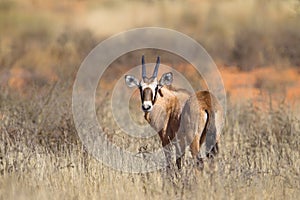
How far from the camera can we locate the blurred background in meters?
22.6

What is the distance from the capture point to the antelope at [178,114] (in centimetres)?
1098

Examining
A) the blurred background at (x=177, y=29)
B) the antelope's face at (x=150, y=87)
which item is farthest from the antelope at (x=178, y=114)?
the blurred background at (x=177, y=29)

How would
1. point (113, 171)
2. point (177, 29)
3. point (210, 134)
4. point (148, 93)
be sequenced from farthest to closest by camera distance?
point (177, 29)
point (210, 134)
point (148, 93)
point (113, 171)

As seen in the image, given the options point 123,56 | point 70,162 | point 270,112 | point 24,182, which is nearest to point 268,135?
point 270,112

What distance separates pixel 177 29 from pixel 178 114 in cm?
1539

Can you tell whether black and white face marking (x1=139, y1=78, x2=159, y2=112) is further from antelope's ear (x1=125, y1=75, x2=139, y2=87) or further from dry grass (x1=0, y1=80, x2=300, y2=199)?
dry grass (x1=0, y1=80, x2=300, y2=199)

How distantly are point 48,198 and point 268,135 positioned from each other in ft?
15.4

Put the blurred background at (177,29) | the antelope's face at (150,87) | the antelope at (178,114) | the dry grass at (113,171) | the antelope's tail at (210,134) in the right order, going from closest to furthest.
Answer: the dry grass at (113,171), the antelope's face at (150,87), the antelope at (178,114), the antelope's tail at (210,134), the blurred background at (177,29)

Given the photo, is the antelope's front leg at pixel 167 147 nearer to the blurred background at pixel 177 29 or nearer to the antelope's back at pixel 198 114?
the antelope's back at pixel 198 114

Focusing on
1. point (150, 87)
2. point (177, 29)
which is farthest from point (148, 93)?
point (177, 29)

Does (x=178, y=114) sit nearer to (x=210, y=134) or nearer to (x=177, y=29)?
(x=210, y=134)

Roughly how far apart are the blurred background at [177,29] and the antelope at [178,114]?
29.0 feet

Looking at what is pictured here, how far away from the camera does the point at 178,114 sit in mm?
11445

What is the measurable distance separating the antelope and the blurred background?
885cm
